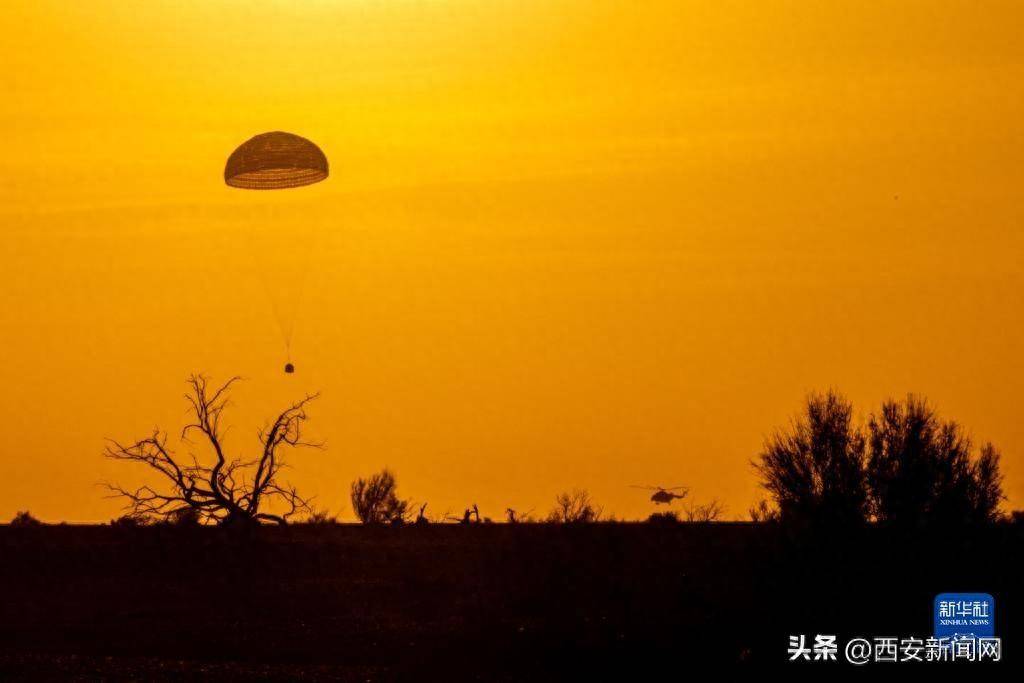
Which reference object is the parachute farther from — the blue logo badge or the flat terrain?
the blue logo badge

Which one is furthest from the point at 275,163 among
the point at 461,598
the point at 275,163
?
the point at 461,598

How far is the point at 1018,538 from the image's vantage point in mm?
32500

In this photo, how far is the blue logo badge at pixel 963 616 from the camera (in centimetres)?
2605

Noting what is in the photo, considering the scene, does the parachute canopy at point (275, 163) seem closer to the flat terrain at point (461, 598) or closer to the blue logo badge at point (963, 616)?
the flat terrain at point (461, 598)

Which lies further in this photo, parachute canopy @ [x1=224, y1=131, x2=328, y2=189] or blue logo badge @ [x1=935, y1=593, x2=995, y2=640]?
parachute canopy @ [x1=224, y1=131, x2=328, y2=189]

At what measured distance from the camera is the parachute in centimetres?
4388

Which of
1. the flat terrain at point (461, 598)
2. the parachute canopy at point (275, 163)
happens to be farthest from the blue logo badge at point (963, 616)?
the parachute canopy at point (275, 163)

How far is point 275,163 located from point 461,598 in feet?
43.4

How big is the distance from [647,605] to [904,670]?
800 centimetres

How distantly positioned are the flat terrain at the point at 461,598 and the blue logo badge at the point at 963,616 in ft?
0.97

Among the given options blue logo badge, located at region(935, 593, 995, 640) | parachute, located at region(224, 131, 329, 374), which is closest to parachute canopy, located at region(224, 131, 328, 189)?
parachute, located at region(224, 131, 329, 374)

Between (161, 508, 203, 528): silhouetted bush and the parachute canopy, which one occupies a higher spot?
the parachute canopy

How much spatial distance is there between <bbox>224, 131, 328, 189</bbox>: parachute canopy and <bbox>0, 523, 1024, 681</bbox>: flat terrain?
9.12 metres

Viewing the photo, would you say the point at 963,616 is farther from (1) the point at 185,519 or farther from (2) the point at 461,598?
(1) the point at 185,519
